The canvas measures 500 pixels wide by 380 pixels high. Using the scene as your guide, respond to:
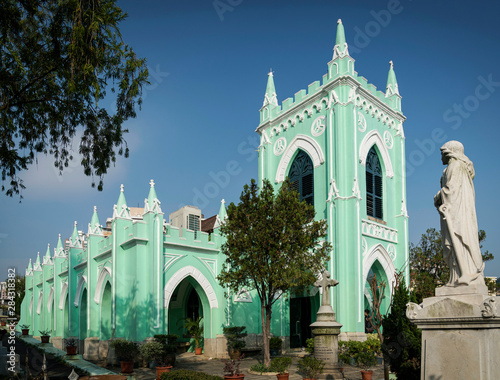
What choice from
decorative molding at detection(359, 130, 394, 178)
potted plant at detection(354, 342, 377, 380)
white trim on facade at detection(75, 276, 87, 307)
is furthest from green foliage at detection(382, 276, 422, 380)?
white trim on facade at detection(75, 276, 87, 307)

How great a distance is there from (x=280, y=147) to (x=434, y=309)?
2193 cm

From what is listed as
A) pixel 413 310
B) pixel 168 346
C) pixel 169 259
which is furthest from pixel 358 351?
pixel 413 310

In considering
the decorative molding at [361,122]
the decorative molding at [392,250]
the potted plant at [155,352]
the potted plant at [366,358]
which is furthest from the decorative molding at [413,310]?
the decorative molding at [392,250]

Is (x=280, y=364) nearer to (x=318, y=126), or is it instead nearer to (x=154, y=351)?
(x=154, y=351)

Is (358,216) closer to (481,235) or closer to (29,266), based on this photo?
(481,235)

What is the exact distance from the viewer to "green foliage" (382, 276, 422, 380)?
874 centimetres

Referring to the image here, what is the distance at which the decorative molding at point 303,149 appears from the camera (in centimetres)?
2402

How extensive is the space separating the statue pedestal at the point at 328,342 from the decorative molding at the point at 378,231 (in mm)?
8875

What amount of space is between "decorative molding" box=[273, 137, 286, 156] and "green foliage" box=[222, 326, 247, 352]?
1036 cm

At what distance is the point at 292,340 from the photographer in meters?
24.3

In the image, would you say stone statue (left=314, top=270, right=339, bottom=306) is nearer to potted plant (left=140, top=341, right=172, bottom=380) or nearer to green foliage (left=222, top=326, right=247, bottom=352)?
potted plant (left=140, top=341, right=172, bottom=380)

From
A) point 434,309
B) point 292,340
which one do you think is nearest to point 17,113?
point 434,309

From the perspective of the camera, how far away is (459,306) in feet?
16.4

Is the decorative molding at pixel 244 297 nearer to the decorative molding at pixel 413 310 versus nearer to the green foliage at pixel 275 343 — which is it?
the green foliage at pixel 275 343
